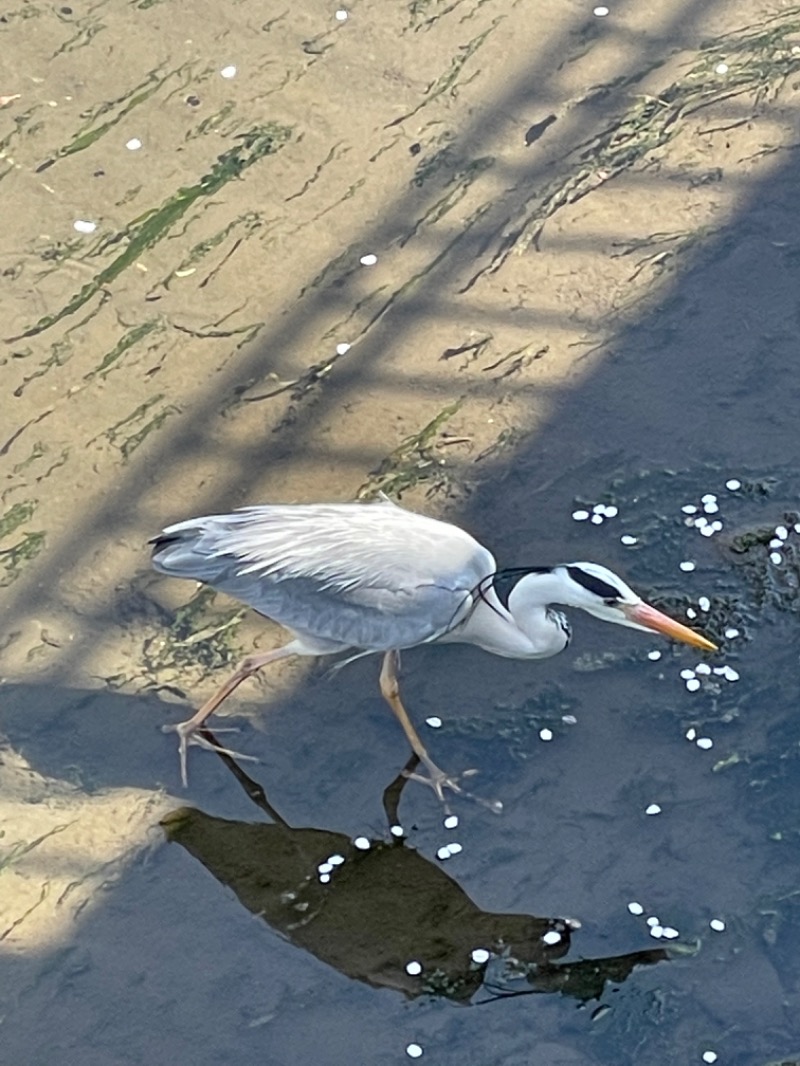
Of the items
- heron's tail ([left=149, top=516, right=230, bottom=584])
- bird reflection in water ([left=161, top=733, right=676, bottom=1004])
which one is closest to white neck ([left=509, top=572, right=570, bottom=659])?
bird reflection in water ([left=161, top=733, right=676, bottom=1004])

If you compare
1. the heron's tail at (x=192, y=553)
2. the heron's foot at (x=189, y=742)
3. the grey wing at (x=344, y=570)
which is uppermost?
the heron's tail at (x=192, y=553)

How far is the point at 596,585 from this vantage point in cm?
423

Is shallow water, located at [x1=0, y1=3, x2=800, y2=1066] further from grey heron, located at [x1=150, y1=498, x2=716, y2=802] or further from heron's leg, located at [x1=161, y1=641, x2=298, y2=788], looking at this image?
grey heron, located at [x1=150, y1=498, x2=716, y2=802]

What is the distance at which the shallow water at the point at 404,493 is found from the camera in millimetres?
4098

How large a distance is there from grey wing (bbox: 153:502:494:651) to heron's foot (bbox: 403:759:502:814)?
37 centimetres

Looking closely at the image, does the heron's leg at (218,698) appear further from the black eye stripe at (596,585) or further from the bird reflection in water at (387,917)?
the black eye stripe at (596,585)

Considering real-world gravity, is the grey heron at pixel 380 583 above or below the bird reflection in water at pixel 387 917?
above

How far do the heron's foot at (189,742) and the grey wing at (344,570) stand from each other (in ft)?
1.36

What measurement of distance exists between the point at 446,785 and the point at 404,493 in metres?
1.08

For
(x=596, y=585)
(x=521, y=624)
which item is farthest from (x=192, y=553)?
(x=596, y=585)

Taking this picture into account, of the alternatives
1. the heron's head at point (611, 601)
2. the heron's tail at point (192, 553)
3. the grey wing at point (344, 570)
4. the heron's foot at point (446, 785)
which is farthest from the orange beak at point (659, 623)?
the heron's tail at point (192, 553)

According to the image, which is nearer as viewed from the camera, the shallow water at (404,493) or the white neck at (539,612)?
the shallow water at (404,493)

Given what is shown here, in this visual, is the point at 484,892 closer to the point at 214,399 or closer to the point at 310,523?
the point at 310,523

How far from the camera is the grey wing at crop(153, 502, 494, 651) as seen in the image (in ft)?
14.1
